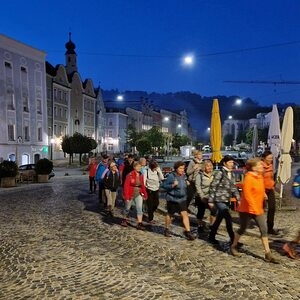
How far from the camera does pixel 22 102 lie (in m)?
46.1

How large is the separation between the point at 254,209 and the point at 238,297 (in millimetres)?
2029

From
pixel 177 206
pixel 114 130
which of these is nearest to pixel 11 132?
pixel 177 206

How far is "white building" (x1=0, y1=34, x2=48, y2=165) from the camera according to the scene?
142 feet

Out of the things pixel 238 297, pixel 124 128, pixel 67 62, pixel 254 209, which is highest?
pixel 67 62

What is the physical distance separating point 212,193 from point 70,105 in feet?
198

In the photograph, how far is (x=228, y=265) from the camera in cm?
702

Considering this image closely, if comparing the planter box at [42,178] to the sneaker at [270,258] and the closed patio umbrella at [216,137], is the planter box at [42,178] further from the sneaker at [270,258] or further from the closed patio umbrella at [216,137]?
the sneaker at [270,258]

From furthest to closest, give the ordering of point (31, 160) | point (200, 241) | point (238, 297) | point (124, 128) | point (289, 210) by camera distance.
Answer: point (124, 128) → point (31, 160) → point (289, 210) → point (200, 241) → point (238, 297)

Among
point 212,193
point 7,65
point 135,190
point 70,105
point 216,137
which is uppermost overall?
point 7,65

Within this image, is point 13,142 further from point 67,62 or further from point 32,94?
point 67,62

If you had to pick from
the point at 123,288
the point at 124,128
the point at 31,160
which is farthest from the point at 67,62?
the point at 123,288

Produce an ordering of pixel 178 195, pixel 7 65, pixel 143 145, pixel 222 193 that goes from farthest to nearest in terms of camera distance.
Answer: pixel 143 145, pixel 7 65, pixel 178 195, pixel 222 193

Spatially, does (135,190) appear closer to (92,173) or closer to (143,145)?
(92,173)

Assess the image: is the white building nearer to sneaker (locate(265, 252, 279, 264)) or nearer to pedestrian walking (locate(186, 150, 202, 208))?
pedestrian walking (locate(186, 150, 202, 208))
